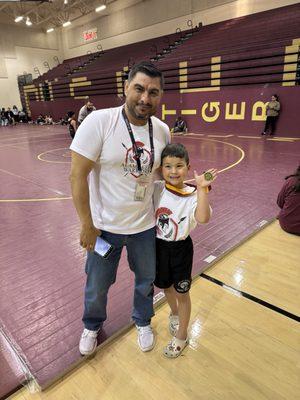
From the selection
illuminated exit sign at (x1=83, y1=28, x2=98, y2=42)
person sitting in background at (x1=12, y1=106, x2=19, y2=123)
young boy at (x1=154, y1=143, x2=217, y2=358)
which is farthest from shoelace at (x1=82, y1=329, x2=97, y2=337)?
person sitting in background at (x1=12, y1=106, x2=19, y2=123)

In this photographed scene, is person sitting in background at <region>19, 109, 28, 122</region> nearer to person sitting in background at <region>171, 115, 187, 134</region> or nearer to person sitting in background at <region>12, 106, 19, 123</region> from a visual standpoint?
person sitting in background at <region>12, 106, 19, 123</region>

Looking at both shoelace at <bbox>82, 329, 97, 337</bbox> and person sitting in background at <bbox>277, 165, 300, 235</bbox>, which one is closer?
shoelace at <bbox>82, 329, 97, 337</bbox>

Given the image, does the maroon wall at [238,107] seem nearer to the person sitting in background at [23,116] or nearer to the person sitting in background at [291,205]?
the person sitting in background at [291,205]

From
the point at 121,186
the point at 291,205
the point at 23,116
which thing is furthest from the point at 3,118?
the point at 121,186

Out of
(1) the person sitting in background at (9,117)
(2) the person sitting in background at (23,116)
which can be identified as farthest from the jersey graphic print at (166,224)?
(2) the person sitting in background at (23,116)

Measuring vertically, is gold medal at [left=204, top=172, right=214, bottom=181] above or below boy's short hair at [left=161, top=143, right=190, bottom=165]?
below

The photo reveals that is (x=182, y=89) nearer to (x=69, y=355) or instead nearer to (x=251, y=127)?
(x=251, y=127)

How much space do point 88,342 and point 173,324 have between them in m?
0.60

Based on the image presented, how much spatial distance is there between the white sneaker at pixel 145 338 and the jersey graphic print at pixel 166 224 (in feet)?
2.29

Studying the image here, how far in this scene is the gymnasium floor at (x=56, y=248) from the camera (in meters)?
1.96

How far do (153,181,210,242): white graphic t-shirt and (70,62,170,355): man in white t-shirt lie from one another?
0.06 m

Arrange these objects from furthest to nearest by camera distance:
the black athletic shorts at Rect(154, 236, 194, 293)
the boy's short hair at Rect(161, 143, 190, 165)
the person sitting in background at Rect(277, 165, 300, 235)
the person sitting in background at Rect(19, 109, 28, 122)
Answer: the person sitting in background at Rect(19, 109, 28, 122), the person sitting in background at Rect(277, 165, 300, 235), the black athletic shorts at Rect(154, 236, 194, 293), the boy's short hair at Rect(161, 143, 190, 165)

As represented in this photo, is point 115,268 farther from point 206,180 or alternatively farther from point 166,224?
point 206,180

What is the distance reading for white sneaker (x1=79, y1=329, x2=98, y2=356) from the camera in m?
1.86
